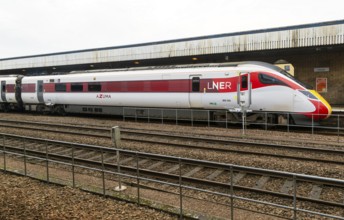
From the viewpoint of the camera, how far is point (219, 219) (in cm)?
587

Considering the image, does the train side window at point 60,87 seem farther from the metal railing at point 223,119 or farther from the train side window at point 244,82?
the train side window at point 244,82

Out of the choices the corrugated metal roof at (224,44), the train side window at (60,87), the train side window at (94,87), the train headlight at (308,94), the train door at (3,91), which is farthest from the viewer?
the train door at (3,91)

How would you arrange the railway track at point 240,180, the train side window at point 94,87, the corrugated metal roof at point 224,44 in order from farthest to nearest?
the train side window at point 94,87 → the corrugated metal roof at point 224,44 → the railway track at point 240,180

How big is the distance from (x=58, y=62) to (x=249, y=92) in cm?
2522

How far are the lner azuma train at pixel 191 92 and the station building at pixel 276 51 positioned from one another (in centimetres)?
532

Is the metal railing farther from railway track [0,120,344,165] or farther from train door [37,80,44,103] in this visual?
train door [37,80,44,103]

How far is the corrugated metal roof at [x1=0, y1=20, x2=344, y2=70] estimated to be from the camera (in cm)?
1986

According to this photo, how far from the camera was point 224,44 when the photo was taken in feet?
77.0

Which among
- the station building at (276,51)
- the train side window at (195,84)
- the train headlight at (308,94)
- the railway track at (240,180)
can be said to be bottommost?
the railway track at (240,180)

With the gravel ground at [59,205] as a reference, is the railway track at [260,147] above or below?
above

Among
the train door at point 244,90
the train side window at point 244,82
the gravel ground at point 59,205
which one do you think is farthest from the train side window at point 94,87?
the gravel ground at point 59,205

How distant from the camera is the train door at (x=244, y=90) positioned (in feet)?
55.1

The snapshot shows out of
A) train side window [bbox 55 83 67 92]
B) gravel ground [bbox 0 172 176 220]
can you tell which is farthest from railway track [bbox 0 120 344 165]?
train side window [bbox 55 83 67 92]

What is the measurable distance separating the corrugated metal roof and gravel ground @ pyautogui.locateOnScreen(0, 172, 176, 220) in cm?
1796
